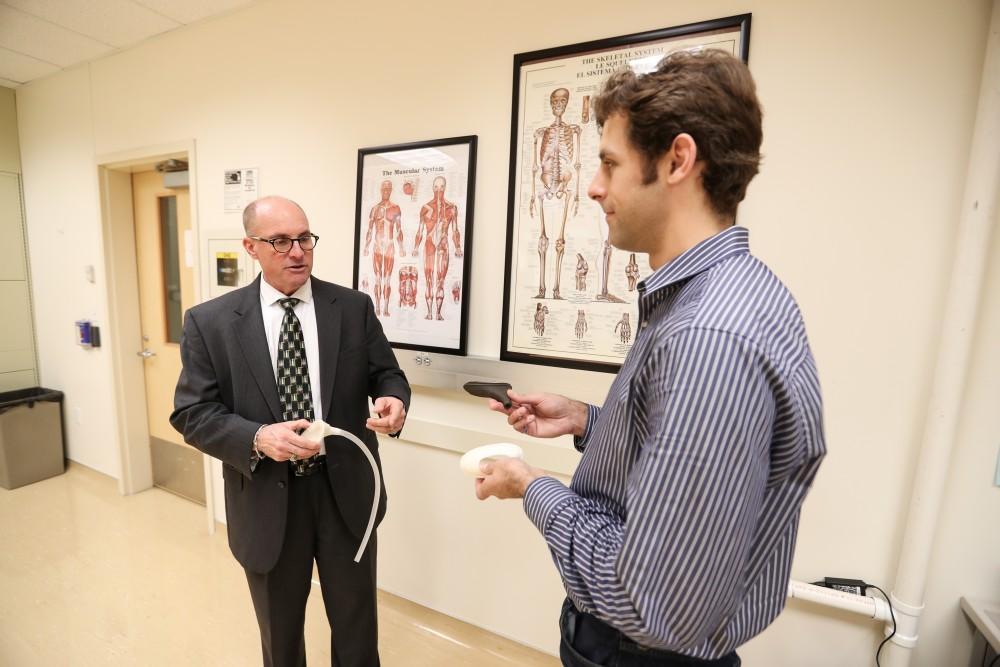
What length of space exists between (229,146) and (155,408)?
6.63ft

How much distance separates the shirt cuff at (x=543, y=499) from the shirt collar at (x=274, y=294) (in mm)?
1094

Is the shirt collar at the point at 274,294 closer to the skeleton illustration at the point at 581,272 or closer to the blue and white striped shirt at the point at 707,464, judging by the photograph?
the skeleton illustration at the point at 581,272

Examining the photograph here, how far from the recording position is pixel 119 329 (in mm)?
3312

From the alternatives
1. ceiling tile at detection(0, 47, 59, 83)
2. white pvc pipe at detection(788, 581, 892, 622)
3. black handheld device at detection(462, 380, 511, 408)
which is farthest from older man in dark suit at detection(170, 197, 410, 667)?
ceiling tile at detection(0, 47, 59, 83)

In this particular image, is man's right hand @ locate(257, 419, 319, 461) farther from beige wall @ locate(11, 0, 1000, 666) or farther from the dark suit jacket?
beige wall @ locate(11, 0, 1000, 666)

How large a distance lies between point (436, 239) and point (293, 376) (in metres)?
0.79

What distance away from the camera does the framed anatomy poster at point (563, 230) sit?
165 cm

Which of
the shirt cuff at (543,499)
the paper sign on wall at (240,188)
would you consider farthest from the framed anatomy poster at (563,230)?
the paper sign on wall at (240,188)

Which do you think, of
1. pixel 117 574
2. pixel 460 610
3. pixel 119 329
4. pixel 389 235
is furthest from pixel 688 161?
pixel 119 329

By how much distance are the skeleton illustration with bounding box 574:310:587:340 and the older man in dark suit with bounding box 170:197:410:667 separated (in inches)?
25.0

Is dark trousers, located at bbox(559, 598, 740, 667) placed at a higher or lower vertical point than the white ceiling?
lower

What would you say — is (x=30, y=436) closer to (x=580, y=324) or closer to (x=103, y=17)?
(x=103, y=17)

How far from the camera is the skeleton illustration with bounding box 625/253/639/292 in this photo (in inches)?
64.5

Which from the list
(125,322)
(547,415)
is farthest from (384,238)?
(125,322)
